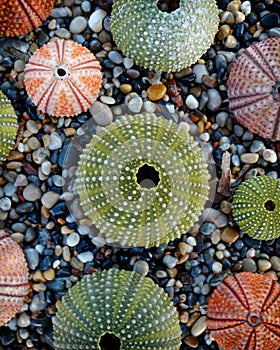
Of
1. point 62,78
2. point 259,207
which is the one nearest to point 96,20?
point 62,78

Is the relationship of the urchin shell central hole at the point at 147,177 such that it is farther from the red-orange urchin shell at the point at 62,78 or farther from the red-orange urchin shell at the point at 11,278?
the red-orange urchin shell at the point at 11,278

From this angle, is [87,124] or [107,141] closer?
[107,141]

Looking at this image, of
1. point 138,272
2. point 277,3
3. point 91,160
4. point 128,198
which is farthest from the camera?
point 277,3

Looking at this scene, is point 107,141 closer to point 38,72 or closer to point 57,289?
point 38,72

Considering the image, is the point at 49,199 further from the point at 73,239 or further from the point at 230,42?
the point at 230,42

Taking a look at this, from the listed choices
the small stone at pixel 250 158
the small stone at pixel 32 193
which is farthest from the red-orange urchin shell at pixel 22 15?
the small stone at pixel 250 158

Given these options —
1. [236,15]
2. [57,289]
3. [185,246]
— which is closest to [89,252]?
[57,289]
